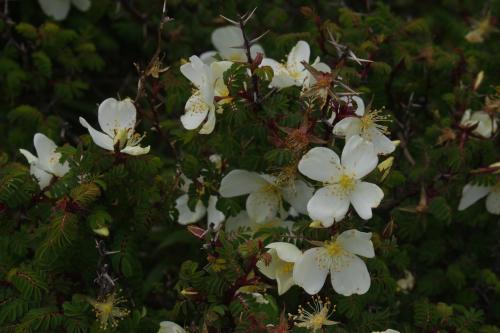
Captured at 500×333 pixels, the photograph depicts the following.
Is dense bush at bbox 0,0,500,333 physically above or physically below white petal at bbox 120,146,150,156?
below

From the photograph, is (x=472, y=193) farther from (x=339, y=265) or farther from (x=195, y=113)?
(x=195, y=113)

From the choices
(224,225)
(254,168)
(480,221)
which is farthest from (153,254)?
(480,221)

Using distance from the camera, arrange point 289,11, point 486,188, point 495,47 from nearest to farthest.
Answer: point 486,188 < point 495,47 < point 289,11

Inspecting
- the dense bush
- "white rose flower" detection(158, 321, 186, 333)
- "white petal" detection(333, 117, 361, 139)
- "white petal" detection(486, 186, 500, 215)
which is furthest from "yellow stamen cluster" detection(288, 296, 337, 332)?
"white petal" detection(486, 186, 500, 215)

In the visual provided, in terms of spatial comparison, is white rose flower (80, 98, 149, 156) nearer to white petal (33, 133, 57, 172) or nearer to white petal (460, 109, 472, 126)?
white petal (33, 133, 57, 172)

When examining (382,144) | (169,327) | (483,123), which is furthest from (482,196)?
(169,327)

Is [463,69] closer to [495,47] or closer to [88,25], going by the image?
[495,47]
